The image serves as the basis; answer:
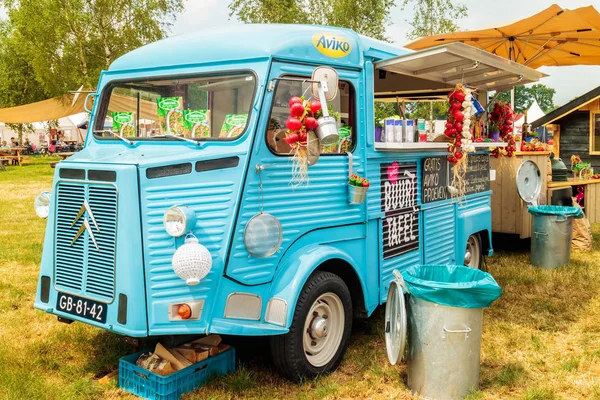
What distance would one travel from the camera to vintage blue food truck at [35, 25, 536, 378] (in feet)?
11.3

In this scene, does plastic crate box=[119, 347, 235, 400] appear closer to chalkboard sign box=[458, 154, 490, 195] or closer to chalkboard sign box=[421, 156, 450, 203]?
chalkboard sign box=[421, 156, 450, 203]

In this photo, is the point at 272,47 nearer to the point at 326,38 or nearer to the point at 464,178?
the point at 326,38

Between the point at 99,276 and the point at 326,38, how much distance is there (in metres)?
2.27

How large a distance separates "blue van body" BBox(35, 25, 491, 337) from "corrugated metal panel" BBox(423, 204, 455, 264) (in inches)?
36.0

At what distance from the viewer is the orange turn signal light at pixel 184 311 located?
3.46 meters

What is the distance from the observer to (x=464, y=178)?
618 centimetres

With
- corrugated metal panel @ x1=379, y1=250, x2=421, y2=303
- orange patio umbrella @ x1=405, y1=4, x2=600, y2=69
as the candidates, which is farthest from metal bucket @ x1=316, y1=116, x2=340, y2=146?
orange patio umbrella @ x1=405, y1=4, x2=600, y2=69

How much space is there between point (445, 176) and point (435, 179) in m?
0.27

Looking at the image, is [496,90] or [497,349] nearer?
[497,349]

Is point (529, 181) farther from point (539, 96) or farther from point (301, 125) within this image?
point (539, 96)

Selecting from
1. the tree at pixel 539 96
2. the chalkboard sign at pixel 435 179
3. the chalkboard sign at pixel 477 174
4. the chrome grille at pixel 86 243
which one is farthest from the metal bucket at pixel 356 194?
the tree at pixel 539 96

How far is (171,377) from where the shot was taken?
3.69 metres

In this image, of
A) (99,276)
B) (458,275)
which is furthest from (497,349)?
(99,276)

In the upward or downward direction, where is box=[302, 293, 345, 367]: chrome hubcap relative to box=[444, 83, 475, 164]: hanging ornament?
downward
